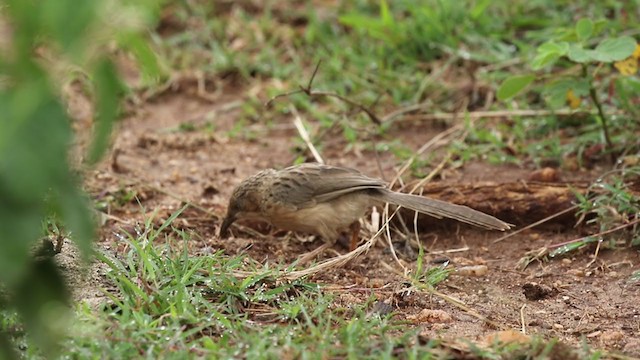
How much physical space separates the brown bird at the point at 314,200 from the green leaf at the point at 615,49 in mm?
1445

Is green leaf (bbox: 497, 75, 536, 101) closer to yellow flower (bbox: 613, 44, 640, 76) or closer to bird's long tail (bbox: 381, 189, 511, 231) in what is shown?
yellow flower (bbox: 613, 44, 640, 76)

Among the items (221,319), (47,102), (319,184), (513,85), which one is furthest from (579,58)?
(47,102)

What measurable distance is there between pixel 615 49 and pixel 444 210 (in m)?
1.69

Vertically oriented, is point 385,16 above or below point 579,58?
below

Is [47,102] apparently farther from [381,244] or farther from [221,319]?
[381,244]

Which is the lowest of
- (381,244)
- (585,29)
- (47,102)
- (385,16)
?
(381,244)

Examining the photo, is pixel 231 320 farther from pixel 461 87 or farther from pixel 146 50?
pixel 461 87

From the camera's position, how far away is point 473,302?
213 inches

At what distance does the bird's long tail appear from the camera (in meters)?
5.88

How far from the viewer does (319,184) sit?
20.4 feet

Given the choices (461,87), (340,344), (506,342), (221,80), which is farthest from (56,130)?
(221,80)

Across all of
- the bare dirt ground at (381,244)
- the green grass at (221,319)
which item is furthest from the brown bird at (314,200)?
the green grass at (221,319)

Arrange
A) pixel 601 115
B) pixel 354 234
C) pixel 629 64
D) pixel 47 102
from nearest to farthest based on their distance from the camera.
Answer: pixel 47 102 → pixel 354 234 → pixel 601 115 → pixel 629 64

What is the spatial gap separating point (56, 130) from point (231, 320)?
1877mm
